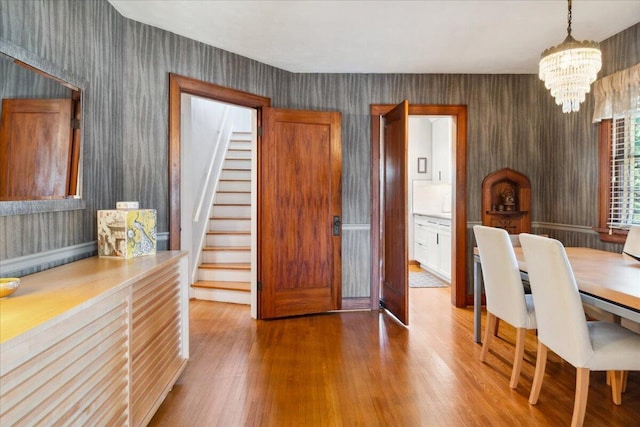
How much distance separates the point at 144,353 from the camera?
6.18ft

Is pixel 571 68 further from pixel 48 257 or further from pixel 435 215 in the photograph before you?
pixel 435 215

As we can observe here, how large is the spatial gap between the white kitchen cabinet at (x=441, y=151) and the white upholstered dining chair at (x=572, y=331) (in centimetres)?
484

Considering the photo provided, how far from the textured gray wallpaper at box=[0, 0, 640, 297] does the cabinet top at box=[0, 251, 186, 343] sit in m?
0.23

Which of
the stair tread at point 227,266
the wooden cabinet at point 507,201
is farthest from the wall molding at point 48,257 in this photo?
the wooden cabinet at point 507,201

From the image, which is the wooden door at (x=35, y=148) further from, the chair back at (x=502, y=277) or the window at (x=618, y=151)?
the window at (x=618, y=151)

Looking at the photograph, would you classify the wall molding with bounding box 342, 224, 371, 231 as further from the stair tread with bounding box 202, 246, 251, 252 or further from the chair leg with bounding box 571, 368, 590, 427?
Answer: the chair leg with bounding box 571, 368, 590, 427

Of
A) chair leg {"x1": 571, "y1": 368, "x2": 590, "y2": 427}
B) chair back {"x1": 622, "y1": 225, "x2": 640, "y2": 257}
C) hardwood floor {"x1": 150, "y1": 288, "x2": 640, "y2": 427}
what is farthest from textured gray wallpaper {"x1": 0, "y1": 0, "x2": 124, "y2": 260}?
chair back {"x1": 622, "y1": 225, "x2": 640, "y2": 257}

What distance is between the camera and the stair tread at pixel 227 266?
4.61 m

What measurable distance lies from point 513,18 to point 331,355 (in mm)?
2960

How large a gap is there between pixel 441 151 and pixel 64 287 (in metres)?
6.47

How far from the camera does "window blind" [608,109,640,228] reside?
10.2 feet

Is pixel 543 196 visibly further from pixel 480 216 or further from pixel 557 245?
pixel 557 245

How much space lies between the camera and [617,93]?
3209mm

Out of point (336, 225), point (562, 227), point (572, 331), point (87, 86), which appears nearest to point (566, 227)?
point (562, 227)
